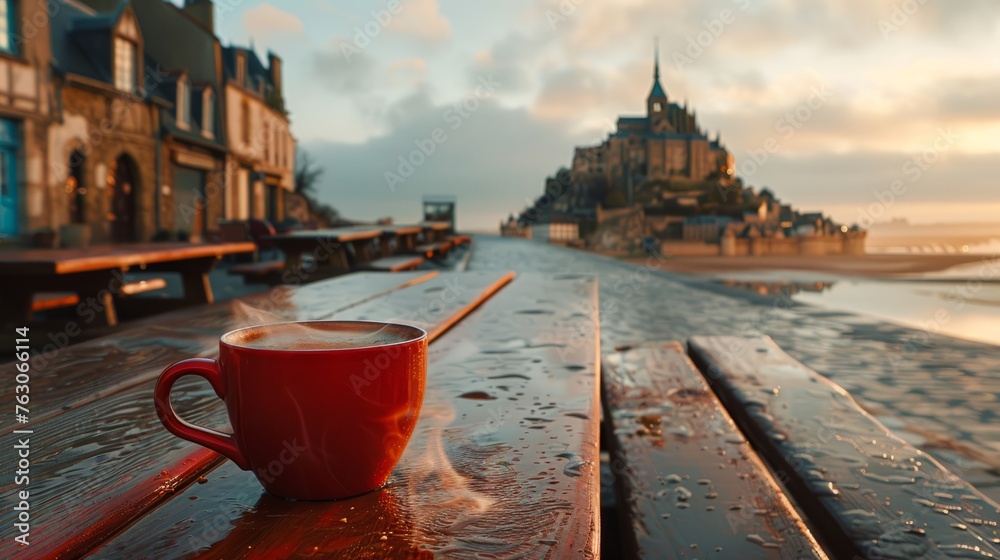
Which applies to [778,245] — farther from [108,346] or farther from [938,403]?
[108,346]

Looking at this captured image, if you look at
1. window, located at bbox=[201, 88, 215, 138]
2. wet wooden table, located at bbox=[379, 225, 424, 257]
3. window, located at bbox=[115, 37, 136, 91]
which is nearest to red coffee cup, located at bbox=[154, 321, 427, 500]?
wet wooden table, located at bbox=[379, 225, 424, 257]

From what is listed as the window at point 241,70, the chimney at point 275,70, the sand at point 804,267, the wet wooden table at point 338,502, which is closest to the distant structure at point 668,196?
the sand at point 804,267

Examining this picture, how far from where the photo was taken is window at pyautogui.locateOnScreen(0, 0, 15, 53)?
29.2ft

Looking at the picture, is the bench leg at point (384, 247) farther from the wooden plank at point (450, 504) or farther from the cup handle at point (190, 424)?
the cup handle at point (190, 424)

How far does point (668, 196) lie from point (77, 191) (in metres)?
60.3

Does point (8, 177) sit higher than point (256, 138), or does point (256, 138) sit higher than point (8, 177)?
point (256, 138)

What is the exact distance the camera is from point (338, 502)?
574 millimetres

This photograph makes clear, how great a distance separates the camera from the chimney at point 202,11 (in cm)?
1619

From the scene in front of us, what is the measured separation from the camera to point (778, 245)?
4756 centimetres

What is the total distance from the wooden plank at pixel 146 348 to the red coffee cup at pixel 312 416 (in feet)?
1.31

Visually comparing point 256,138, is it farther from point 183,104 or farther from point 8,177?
point 8,177

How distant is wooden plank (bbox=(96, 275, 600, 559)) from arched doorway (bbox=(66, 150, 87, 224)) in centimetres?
1189

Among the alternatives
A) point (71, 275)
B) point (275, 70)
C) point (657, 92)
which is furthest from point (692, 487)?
point (657, 92)

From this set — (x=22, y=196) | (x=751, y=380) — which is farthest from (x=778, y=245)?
(x=751, y=380)
